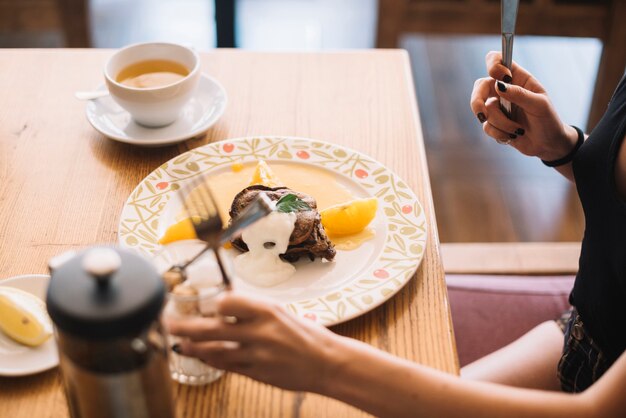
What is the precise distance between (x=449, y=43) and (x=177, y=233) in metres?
2.57

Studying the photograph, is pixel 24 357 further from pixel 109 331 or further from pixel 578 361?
pixel 578 361

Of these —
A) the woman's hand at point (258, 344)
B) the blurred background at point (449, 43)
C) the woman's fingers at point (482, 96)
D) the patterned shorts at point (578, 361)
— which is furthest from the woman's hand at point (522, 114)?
the blurred background at point (449, 43)

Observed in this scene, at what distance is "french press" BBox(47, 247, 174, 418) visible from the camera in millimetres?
583

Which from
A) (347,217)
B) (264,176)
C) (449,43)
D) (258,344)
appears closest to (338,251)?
(347,217)

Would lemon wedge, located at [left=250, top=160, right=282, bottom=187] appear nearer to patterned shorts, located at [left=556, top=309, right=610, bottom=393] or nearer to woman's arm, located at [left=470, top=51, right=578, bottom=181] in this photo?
woman's arm, located at [left=470, top=51, right=578, bottom=181]

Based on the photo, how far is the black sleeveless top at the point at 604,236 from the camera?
1.05 metres

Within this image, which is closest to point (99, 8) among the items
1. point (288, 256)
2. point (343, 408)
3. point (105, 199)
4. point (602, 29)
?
point (602, 29)

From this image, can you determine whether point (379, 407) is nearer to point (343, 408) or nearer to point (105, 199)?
point (343, 408)

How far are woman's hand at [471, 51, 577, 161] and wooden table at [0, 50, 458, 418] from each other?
0.45ft

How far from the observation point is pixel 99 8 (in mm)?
3340

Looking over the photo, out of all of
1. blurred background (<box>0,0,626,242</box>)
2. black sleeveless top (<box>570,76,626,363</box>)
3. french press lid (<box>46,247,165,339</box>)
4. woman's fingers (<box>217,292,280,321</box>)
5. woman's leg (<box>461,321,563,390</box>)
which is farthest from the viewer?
blurred background (<box>0,0,626,242</box>)

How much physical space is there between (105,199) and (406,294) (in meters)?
0.51

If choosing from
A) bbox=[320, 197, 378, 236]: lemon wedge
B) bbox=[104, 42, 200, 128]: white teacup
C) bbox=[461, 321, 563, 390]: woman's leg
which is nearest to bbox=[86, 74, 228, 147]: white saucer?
bbox=[104, 42, 200, 128]: white teacup

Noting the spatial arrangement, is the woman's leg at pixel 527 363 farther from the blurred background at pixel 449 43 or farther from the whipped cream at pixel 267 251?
the blurred background at pixel 449 43
